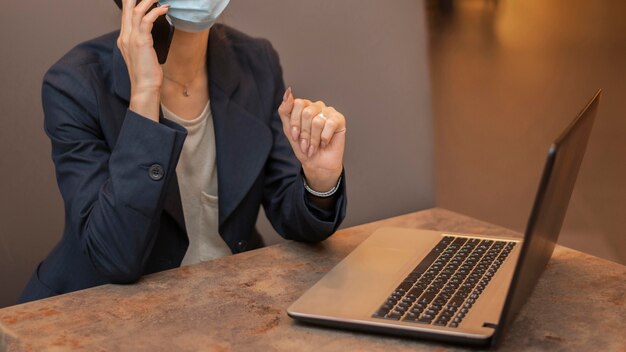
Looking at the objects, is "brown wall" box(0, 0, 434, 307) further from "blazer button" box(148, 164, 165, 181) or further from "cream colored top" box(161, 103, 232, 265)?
"blazer button" box(148, 164, 165, 181)

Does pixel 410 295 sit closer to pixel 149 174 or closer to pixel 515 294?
pixel 515 294

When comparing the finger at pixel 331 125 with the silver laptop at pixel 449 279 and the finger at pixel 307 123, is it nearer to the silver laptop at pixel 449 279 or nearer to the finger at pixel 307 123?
the finger at pixel 307 123

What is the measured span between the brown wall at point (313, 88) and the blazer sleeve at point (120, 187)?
0.39 m

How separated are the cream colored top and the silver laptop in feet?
1.28

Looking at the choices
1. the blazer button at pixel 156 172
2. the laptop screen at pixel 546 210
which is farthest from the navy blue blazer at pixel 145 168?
the laptop screen at pixel 546 210

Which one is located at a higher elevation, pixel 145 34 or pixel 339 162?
pixel 145 34

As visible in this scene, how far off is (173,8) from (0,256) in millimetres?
Result: 673

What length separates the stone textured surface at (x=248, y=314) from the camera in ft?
3.25

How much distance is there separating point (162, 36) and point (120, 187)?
302 millimetres

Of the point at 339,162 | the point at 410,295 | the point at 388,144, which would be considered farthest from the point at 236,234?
the point at 388,144

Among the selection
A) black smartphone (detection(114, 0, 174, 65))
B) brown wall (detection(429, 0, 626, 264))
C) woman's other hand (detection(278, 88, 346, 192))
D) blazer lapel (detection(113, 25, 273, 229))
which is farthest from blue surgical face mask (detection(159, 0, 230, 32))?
brown wall (detection(429, 0, 626, 264))

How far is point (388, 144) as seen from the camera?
87.4 inches

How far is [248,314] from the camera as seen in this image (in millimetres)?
1089

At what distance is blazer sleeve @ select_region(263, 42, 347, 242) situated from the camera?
1384 millimetres
